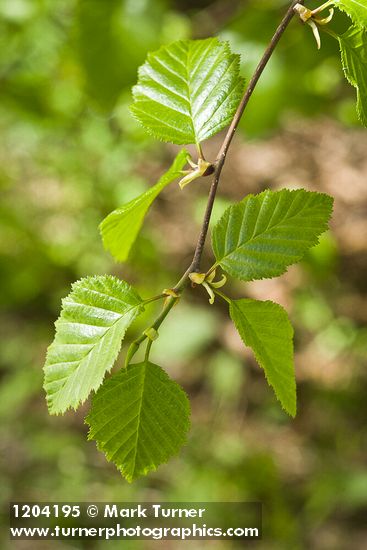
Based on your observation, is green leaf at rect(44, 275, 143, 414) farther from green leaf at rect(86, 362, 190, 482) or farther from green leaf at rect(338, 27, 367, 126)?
green leaf at rect(338, 27, 367, 126)

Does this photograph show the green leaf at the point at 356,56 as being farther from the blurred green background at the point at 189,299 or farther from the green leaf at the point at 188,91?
the blurred green background at the point at 189,299

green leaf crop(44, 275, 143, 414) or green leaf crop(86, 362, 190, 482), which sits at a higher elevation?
green leaf crop(44, 275, 143, 414)

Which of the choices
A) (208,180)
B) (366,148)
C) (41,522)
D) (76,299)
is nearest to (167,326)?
(208,180)

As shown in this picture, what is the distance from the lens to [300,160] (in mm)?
2734

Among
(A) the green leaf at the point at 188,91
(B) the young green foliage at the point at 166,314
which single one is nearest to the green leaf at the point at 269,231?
(B) the young green foliage at the point at 166,314

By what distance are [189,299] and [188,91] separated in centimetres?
190

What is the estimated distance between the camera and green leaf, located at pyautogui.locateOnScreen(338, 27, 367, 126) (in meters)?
0.64

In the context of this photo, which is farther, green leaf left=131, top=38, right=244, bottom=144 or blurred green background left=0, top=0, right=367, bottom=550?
blurred green background left=0, top=0, right=367, bottom=550

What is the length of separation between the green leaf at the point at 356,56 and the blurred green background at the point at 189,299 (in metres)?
1.33

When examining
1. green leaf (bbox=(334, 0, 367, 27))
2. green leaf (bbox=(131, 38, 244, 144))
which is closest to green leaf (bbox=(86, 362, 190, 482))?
green leaf (bbox=(131, 38, 244, 144))

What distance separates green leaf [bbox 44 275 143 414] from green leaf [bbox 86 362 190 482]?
3 centimetres

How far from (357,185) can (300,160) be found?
287mm

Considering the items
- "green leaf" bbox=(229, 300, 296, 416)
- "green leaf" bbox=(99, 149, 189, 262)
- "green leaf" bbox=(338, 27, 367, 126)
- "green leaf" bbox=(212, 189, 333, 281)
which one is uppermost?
"green leaf" bbox=(338, 27, 367, 126)

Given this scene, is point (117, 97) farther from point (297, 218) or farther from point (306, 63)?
point (297, 218)
